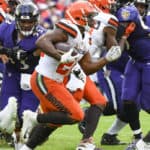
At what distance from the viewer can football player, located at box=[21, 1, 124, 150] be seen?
6.64 metres

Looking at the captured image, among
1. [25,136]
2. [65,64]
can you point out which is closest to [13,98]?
Result: [25,136]

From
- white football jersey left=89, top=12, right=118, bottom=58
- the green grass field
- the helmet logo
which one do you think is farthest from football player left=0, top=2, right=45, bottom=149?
the helmet logo

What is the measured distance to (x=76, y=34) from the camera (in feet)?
21.9

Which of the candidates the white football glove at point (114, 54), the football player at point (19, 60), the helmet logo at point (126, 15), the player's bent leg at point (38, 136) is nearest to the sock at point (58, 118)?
the player's bent leg at point (38, 136)

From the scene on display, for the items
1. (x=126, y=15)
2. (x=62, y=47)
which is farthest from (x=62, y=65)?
(x=126, y=15)

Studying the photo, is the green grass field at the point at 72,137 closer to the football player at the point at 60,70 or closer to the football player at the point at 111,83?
the football player at the point at 111,83

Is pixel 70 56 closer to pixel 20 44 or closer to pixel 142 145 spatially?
pixel 20 44

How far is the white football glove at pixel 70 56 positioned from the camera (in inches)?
256

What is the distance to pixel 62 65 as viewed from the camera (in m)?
6.79

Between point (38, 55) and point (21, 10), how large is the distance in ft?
1.54

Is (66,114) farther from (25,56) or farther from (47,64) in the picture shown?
(25,56)

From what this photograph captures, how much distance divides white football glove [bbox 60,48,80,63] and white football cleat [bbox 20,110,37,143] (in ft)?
2.53

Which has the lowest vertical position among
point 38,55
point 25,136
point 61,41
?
point 25,136

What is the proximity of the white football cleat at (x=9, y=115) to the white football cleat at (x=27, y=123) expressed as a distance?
0.19 meters
